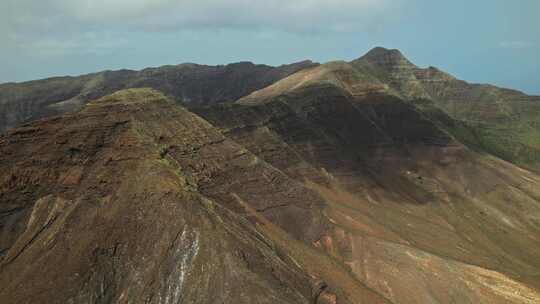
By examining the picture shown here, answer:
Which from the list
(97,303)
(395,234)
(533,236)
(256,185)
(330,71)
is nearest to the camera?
(97,303)

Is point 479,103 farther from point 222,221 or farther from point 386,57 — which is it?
point 222,221

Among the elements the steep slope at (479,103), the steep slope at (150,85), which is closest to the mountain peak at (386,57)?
the steep slope at (479,103)

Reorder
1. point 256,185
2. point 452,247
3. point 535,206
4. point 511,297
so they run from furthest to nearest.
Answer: point 535,206
point 452,247
point 256,185
point 511,297

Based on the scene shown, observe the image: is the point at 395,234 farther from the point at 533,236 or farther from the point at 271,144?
the point at 533,236

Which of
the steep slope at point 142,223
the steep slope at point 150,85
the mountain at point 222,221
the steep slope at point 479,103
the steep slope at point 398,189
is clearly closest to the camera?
the steep slope at point 142,223

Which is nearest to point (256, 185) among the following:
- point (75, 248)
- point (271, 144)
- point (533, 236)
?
point (271, 144)

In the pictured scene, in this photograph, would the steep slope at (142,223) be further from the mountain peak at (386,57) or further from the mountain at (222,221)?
the mountain peak at (386,57)
